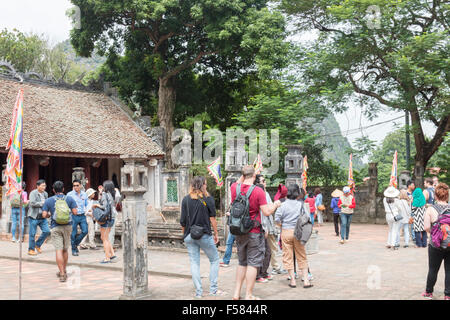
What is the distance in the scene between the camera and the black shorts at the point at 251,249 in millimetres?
6491

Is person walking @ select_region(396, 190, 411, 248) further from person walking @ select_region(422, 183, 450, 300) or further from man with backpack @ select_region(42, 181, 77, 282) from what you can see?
man with backpack @ select_region(42, 181, 77, 282)

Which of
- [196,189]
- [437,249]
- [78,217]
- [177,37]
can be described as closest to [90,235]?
[78,217]

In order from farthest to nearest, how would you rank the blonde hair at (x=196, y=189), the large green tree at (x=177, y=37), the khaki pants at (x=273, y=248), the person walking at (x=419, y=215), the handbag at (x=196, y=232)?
the large green tree at (x=177, y=37), the person walking at (x=419, y=215), the khaki pants at (x=273, y=248), the blonde hair at (x=196, y=189), the handbag at (x=196, y=232)

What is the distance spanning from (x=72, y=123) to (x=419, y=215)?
15.6m

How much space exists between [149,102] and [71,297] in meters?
22.9

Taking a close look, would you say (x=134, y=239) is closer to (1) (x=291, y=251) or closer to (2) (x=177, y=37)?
(1) (x=291, y=251)

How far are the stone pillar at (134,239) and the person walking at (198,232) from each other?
0.69 m

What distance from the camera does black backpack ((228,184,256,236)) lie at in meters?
6.45

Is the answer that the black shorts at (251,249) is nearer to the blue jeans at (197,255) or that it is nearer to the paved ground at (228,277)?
the blue jeans at (197,255)

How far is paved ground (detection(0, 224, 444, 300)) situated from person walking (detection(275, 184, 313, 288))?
28 cm

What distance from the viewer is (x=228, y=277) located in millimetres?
8523

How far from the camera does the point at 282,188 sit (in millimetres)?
A: 8398

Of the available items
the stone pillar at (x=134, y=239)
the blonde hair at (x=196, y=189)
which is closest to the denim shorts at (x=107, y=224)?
the stone pillar at (x=134, y=239)

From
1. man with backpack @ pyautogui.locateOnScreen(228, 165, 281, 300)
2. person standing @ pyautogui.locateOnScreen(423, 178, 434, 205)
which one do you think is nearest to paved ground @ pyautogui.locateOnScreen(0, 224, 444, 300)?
man with backpack @ pyautogui.locateOnScreen(228, 165, 281, 300)
